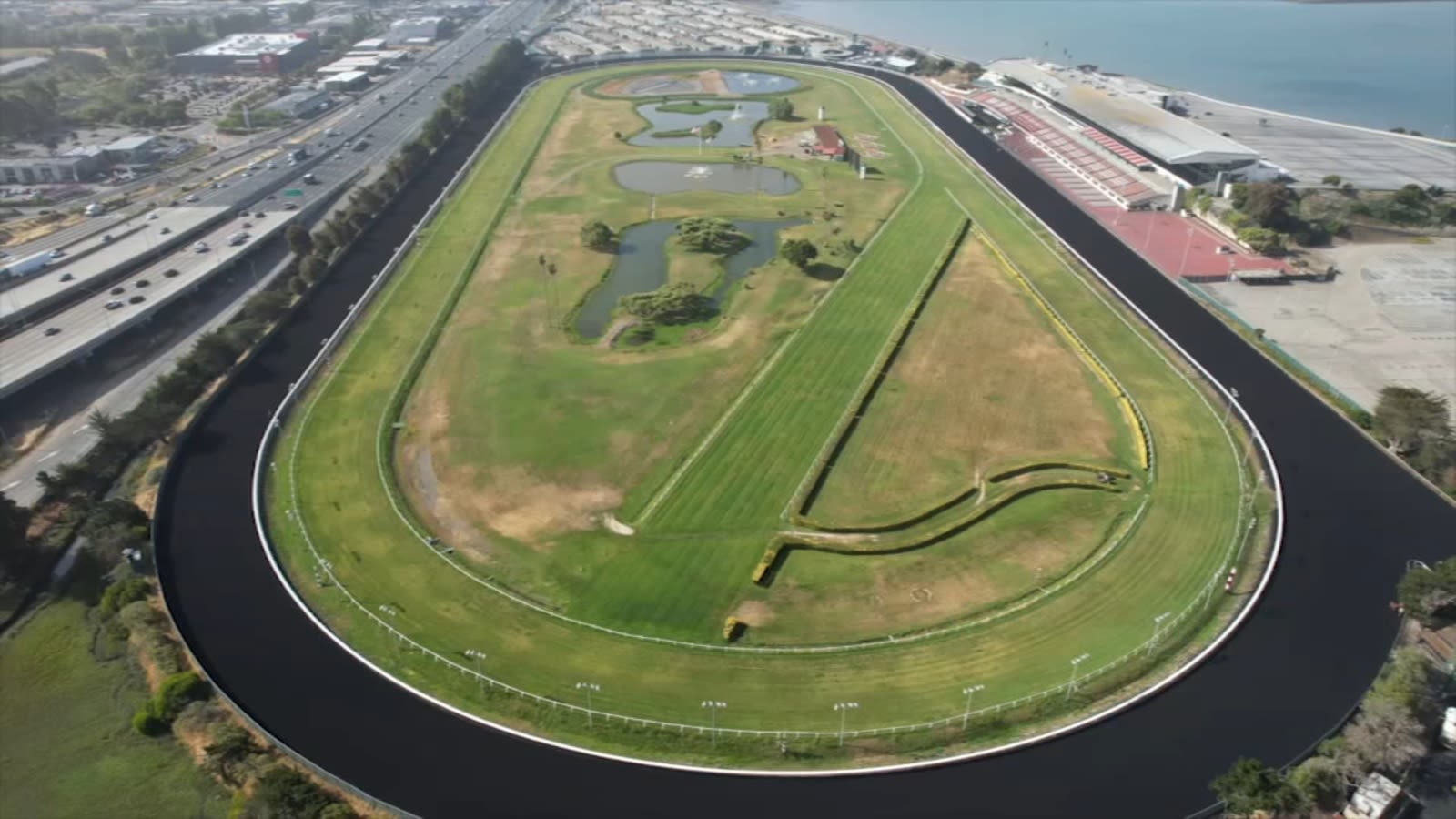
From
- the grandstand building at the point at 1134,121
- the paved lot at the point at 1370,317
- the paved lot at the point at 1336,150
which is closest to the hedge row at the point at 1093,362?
the paved lot at the point at 1370,317

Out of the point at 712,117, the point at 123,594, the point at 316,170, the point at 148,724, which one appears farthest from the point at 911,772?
the point at 712,117

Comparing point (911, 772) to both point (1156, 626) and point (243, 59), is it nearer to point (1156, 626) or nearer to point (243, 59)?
point (1156, 626)

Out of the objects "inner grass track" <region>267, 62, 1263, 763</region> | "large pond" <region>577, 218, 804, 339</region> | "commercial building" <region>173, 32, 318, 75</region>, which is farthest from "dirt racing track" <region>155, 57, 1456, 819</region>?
"commercial building" <region>173, 32, 318, 75</region>

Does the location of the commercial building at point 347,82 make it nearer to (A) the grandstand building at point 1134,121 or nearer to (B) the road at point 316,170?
(B) the road at point 316,170

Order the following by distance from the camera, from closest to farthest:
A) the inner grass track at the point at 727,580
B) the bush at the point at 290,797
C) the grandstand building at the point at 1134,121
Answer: the bush at the point at 290,797
the inner grass track at the point at 727,580
the grandstand building at the point at 1134,121

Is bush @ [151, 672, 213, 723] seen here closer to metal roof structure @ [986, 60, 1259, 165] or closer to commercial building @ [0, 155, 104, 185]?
commercial building @ [0, 155, 104, 185]
